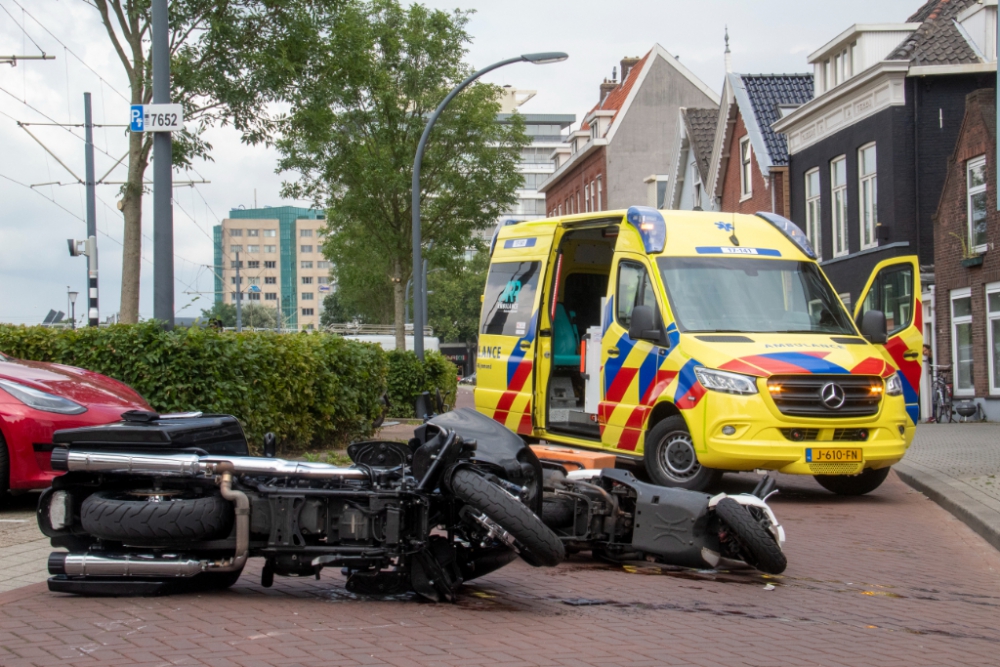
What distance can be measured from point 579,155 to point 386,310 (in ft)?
51.0

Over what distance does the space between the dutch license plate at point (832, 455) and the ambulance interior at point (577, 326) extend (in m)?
2.63

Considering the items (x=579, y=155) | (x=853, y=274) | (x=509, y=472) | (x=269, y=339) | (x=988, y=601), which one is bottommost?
(x=988, y=601)

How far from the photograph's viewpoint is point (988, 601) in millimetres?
6355

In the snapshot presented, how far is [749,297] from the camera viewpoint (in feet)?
36.1

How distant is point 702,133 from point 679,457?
3470 cm

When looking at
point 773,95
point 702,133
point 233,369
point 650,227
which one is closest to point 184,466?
point 233,369

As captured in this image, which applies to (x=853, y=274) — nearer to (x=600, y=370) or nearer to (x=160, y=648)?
(x=600, y=370)

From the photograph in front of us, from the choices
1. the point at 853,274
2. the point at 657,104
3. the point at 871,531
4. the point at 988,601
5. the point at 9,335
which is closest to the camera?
the point at 988,601

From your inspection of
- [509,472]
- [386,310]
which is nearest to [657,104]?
[386,310]

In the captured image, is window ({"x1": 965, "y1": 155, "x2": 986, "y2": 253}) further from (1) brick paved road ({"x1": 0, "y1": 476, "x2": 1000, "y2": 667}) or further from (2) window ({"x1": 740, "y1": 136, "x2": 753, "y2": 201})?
(1) brick paved road ({"x1": 0, "y1": 476, "x2": 1000, "y2": 667})

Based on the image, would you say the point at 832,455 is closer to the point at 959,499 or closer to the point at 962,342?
the point at 959,499

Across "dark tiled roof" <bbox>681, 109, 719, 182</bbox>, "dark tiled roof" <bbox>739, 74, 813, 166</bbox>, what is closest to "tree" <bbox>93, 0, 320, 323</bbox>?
"dark tiled roof" <bbox>739, 74, 813, 166</bbox>

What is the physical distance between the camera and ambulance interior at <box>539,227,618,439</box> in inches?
479

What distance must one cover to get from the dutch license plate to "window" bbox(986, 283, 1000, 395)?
15.6 metres
